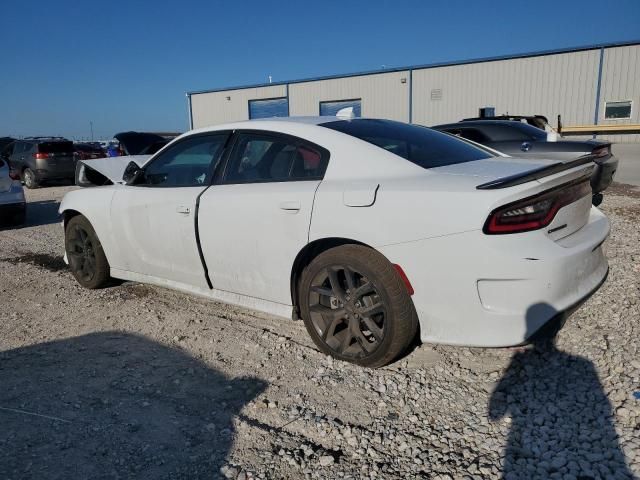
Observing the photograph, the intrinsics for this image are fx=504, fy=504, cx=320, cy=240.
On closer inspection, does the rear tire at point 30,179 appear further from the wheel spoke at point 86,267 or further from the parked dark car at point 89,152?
the wheel spoke at point 86,267

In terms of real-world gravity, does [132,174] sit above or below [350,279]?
above

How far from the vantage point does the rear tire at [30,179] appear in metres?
15.5

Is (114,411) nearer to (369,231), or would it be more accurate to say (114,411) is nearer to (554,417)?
(369,231)

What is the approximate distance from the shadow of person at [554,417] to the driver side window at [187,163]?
2.44 m

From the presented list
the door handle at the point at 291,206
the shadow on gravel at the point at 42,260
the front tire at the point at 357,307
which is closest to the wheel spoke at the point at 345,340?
the front tire at the point at 357,307

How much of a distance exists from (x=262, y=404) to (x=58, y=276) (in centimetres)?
370

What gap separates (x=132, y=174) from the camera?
4.32m

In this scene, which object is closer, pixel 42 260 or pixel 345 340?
pixel 345 340

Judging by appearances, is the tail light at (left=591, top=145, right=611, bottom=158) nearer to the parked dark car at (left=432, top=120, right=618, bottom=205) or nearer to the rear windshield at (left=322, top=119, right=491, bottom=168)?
the parked dark car at (left=432, top=120, right=618, bottom=205)

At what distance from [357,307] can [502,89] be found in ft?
74.9

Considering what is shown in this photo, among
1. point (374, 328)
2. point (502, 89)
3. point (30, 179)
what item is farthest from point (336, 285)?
point (502, 89)

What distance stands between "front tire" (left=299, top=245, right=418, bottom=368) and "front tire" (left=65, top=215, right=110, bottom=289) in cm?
241

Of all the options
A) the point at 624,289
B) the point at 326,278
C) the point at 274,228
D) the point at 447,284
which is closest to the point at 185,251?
the point at 274,228

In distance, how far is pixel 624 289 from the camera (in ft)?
13.2
